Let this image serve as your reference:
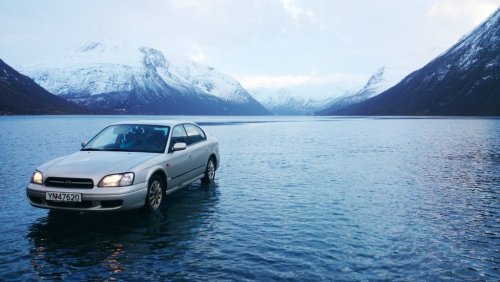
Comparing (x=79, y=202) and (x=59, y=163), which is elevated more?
(x=59, y=163)

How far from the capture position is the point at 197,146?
1297cm

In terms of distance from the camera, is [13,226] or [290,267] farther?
[13,226]

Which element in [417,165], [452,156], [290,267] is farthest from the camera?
[452,156]

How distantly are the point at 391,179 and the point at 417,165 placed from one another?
511 cm

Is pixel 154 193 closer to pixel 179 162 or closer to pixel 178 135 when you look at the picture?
pixel 179 162

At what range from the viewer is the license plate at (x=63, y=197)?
8.70 m

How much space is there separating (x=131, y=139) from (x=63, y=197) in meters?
2.97

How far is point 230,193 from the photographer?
13148mm

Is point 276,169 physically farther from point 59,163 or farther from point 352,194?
point 59,163

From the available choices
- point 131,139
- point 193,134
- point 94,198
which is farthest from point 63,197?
point 193,134

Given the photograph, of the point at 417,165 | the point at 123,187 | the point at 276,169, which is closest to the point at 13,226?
the point at 123,187

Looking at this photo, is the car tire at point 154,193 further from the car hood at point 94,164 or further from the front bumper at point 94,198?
the front bumper at point 94,198

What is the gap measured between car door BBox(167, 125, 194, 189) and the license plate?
2.49 m

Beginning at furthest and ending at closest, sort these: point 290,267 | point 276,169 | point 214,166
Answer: point 276,169 < point 214,166 < point 290,267
